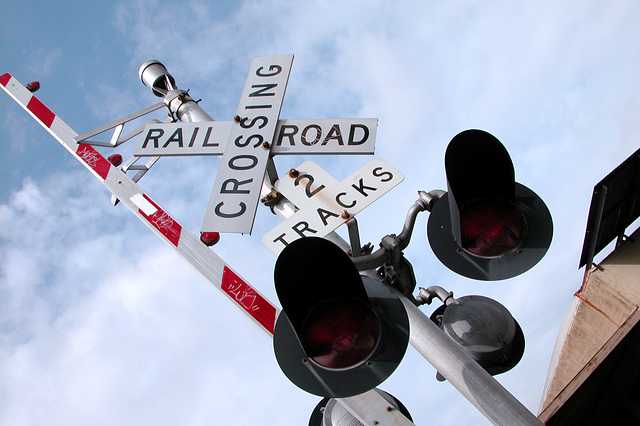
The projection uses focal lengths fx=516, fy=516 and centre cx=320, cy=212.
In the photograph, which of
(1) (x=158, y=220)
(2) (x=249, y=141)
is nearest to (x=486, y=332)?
(2) (x=249, y=141)

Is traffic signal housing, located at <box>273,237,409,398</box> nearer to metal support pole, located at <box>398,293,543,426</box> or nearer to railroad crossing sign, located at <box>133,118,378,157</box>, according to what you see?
metal support pole, located at <box>398,293,543,426</box>

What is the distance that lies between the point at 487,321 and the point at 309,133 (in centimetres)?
157

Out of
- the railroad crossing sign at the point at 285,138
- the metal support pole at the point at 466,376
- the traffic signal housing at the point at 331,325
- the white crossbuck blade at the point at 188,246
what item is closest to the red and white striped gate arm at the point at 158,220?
the white crossbuck blade at the point at 188,246

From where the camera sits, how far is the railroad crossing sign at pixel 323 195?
8.66 feet

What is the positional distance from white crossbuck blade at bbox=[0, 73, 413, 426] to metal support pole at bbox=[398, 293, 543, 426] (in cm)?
73

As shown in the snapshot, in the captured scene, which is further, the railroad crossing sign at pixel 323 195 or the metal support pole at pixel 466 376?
the railroad crossing sign at pixel 323 195

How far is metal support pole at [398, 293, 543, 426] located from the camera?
228 cm

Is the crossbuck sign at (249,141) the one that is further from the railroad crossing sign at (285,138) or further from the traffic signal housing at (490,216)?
the traffic signal housing at (490,216)

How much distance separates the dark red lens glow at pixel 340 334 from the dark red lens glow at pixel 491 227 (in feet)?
2.11

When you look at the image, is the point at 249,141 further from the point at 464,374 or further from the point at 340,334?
the point at 464,374

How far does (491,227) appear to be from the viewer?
2.38 meters

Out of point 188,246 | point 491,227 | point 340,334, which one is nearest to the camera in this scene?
point 340,334

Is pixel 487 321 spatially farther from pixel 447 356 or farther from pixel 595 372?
pixel 595 372

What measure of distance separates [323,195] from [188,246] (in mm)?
1345
